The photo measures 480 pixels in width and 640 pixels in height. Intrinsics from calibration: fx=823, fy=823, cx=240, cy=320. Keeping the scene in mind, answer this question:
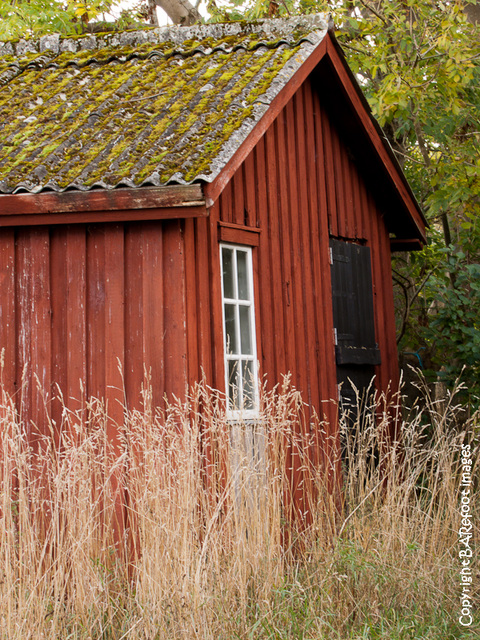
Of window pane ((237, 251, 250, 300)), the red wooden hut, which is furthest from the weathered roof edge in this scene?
window pane ((237, 251, 250, 300))

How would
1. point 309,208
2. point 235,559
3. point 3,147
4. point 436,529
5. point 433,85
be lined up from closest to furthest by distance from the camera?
point 235,559 < point 436,529 < point 3,147 < point 309,208 < point 433,85

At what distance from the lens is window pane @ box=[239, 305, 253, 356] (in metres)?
7.19

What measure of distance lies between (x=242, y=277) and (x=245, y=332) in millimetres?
498

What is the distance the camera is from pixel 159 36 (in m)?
8.58

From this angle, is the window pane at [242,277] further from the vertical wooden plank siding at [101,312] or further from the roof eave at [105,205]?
the roof eave at [105,205]

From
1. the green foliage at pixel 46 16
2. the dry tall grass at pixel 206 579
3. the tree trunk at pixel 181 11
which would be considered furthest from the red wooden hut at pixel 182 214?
the tree trunk at pixel 181 11

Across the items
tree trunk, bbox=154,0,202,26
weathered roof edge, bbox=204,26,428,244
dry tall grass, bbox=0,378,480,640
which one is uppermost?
tree trunk, bbox=154,0,202,26

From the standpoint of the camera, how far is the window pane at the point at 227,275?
7.08 metres

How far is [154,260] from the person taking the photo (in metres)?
6.26

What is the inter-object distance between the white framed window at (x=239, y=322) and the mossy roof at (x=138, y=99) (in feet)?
3.72

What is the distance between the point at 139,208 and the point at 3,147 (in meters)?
1.67

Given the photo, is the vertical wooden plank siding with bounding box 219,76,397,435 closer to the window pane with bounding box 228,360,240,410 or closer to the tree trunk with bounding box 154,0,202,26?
the window pane with bounding box 228,360,240,410

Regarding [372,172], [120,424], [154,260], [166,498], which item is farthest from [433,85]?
[166,498]

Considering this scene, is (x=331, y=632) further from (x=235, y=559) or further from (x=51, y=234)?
(x=51, y=234)
